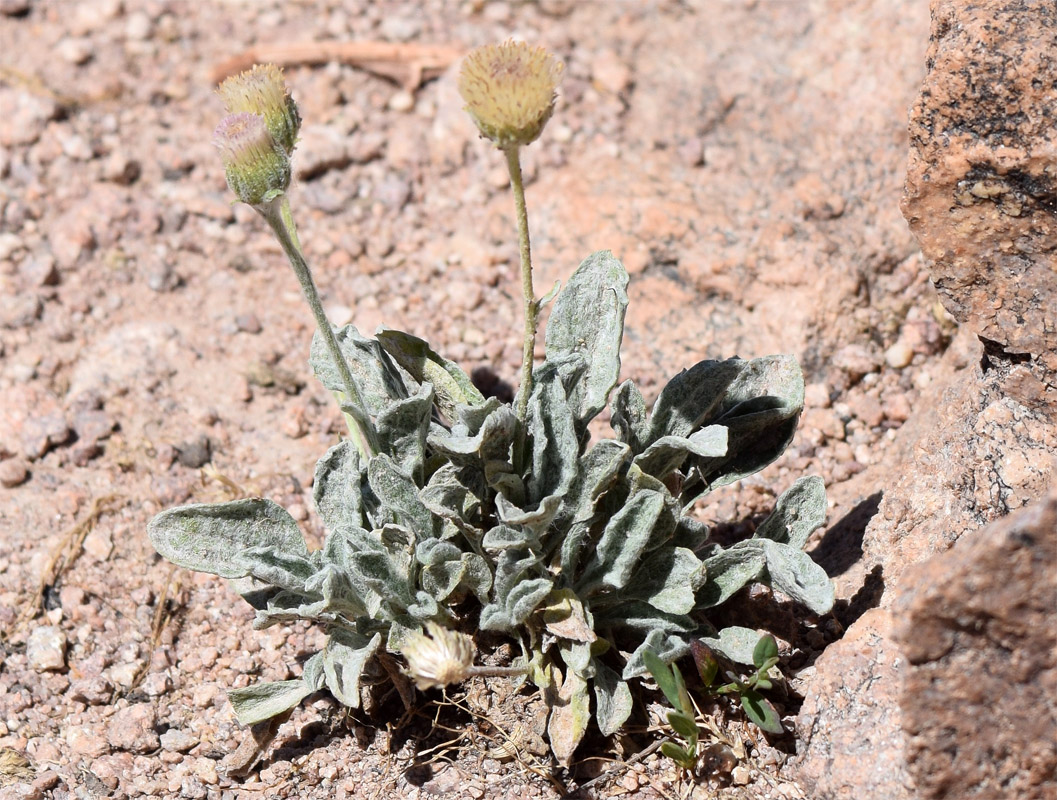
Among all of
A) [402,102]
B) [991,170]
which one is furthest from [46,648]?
[991,170]

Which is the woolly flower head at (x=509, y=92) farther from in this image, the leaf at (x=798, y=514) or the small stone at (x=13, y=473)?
the small stone at (x=13, y=473)

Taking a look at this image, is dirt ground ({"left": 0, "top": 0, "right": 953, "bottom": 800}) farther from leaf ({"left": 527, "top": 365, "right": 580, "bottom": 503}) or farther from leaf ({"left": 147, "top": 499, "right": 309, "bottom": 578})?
leaf ({"left": 527, "top": 365, "right": 580, "bottom": 503})

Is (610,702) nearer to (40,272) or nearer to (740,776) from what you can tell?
(740,776)

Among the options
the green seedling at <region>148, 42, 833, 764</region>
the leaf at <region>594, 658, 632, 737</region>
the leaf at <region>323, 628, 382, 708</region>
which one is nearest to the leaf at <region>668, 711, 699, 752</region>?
the green seedling at <region>148, 42, 833, 764</region>

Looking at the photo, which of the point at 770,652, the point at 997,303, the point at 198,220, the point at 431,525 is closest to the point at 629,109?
the point at 198,220

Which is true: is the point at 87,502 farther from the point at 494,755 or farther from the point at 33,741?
the point at 494,755

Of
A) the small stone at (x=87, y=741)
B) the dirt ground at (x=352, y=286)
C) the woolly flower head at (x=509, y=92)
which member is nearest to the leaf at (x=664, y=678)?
the dirt ground at (x=352, y=286)

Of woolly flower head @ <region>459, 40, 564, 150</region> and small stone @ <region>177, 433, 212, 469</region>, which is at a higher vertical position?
woolly flower head @ <region>459, 40, 564, 150</region>
